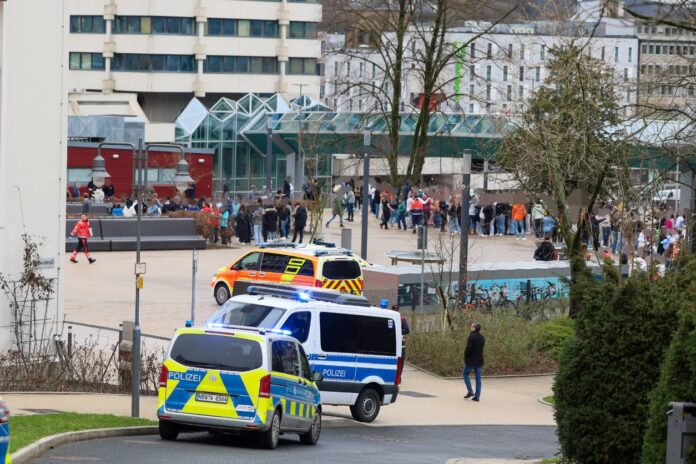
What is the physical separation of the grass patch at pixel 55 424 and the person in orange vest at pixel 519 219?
36.2 meters

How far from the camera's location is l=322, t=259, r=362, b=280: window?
35.5 meters

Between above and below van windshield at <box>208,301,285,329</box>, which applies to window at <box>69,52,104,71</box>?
above

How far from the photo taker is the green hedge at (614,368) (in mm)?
15797

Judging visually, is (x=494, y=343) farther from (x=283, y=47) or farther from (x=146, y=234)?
(x=283, y=47)

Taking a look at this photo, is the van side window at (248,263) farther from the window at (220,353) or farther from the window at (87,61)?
the window at (87,61)

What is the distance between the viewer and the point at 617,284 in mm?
16344

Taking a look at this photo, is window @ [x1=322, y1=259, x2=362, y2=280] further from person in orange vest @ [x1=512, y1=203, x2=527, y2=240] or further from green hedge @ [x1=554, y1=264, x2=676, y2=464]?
person in orange vest @ [x1=512, y1=203, x2=527, y2=240]

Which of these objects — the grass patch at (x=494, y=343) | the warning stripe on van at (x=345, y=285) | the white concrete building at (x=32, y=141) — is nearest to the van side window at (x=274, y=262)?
the warning stripe on van at (x=345, y=285)

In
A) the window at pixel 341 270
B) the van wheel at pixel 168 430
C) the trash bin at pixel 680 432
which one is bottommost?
the van wheel at pixel 168 430

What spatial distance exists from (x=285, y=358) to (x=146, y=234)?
30072mm

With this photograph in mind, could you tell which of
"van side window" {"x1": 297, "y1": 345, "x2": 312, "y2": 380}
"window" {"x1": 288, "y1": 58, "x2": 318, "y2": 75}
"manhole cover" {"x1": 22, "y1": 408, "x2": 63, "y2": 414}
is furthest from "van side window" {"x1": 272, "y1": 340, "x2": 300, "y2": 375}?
"window" {"x1": 288, "y1": 58, "x2": 318, "y2": 75}

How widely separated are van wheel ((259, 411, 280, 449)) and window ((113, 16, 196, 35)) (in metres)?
84.5

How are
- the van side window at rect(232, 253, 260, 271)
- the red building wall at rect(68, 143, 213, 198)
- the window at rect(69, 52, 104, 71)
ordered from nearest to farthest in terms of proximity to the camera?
the van side window at rect(232, 253, 260, 271) < the red building wall at rect(68, 143, 213, 198) < the window at rect(69, 52, 104, 71)

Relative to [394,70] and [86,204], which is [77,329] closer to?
[86,204]
